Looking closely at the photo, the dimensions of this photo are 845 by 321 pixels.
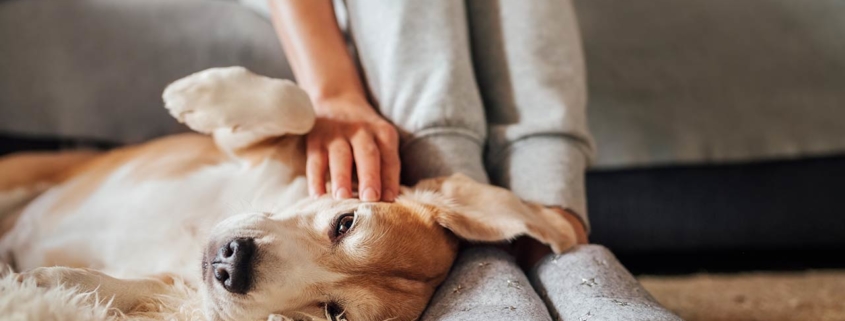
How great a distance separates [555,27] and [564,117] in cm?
22

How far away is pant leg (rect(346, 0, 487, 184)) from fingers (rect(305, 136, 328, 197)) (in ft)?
0.57

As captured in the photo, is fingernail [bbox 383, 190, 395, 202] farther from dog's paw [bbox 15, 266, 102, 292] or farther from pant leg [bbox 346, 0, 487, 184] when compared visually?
dog's paw [bbox 15, 266, 102, 292]

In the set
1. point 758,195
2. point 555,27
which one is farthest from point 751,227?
point 555,27

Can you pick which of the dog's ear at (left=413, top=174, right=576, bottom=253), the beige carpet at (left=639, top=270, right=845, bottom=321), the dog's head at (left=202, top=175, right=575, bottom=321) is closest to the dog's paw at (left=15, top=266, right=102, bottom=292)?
the dog's head at (left=202, top=175, right=575, bottom=321)

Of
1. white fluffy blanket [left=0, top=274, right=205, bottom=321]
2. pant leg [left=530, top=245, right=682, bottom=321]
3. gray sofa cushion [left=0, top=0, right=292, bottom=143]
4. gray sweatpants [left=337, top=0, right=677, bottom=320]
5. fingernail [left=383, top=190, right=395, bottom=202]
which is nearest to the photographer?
white fluffy blanket [left=0, top=274, right=205, bottom=321]

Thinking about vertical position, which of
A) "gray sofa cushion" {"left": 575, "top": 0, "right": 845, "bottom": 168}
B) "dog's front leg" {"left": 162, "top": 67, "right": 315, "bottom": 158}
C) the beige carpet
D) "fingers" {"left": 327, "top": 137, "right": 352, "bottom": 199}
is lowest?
the beige carpet

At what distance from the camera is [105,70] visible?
163 cm

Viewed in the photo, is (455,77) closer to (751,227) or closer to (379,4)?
(379,4)

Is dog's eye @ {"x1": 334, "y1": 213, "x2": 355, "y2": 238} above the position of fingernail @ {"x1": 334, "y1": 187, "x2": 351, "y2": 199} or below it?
below

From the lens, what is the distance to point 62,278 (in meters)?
0.95

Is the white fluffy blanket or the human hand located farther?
the human hand

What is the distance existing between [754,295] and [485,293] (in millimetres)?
1069

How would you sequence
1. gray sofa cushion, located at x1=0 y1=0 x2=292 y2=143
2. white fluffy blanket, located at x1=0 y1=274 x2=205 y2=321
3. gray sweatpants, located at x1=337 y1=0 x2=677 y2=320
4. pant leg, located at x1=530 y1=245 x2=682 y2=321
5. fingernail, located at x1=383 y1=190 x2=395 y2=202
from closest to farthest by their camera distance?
white fluffy blanket, located at x1=0 y1=274 x2=205 y2=321 < pant leg, located at x1=530 y1=245 x2=682 y2=321 < fingernail, located at x1=383 y1=190 x2=395 y2=202 < gray sweatpants, located at x1=337 y1=0 x2=677 y2=320 < gray sofa cushion, located at x1=0 y1=0 x2=292 y2=143

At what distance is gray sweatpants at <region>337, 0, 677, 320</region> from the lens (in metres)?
1.29
